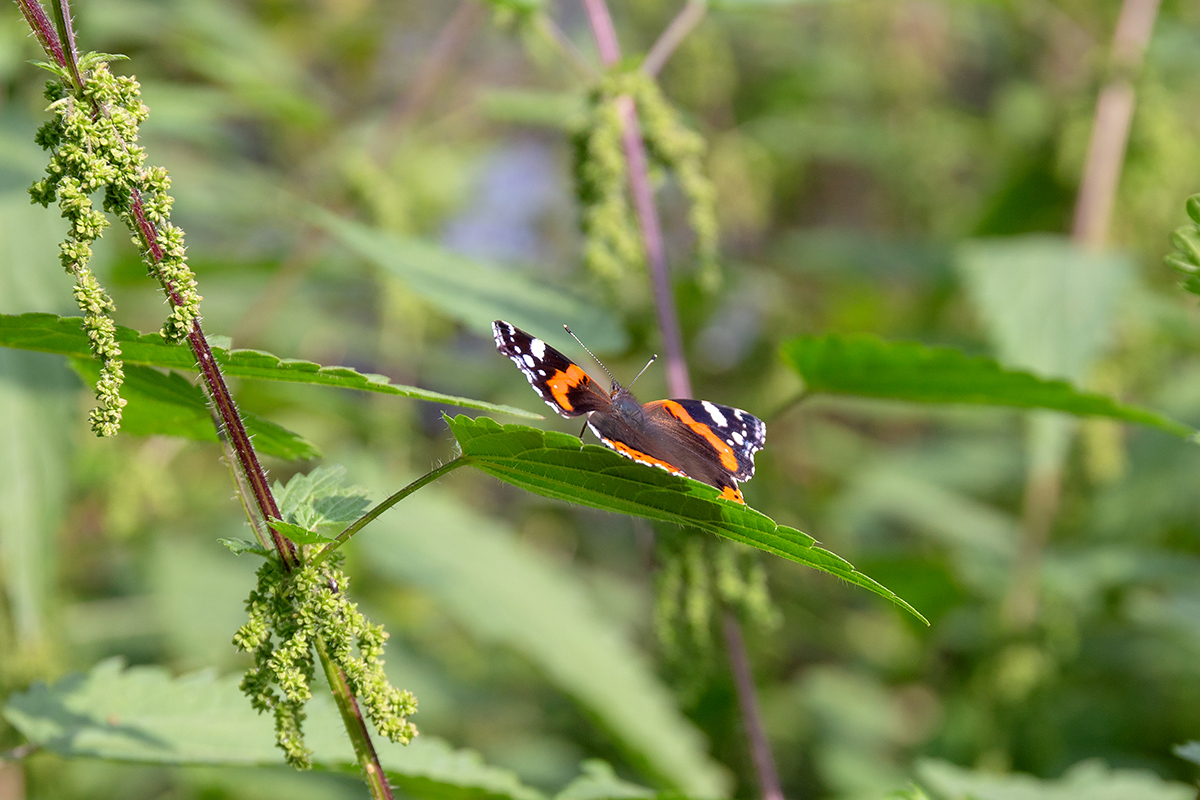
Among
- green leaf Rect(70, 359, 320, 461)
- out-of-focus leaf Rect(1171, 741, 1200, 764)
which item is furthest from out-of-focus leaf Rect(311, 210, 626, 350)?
out-of-focus leaf Rect(1171, 741, 1200, 764)

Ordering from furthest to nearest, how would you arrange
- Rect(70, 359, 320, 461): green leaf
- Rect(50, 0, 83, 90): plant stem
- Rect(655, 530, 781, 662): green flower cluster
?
Rect(655, 530, 781, 662): green flower cluster → Rect(70, 359, 320, 461): green leaf → Rect(50, 0, 83, 90): plant stem

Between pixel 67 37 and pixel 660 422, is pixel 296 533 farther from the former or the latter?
pixel 660 422

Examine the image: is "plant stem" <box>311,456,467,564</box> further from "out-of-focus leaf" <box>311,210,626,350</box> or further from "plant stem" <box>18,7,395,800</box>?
"out-of-focus leaf" <box>311,210,626,350</box>

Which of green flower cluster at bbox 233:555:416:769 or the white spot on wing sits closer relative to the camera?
green flower cluster at bbox 233:555:416:769

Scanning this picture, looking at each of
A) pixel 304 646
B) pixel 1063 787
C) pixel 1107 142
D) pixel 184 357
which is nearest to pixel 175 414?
pixel 184 357

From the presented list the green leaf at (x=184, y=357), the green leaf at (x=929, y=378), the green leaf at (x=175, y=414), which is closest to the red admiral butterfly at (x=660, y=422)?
the green leaf at (x=929, y=378)

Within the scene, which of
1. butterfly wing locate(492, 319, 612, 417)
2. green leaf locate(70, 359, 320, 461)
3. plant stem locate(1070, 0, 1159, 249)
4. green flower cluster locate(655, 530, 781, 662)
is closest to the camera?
green leaf locate(70, 359, 320, 461)

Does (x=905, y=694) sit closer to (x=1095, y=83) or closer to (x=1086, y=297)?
(x=1086, y=297)
